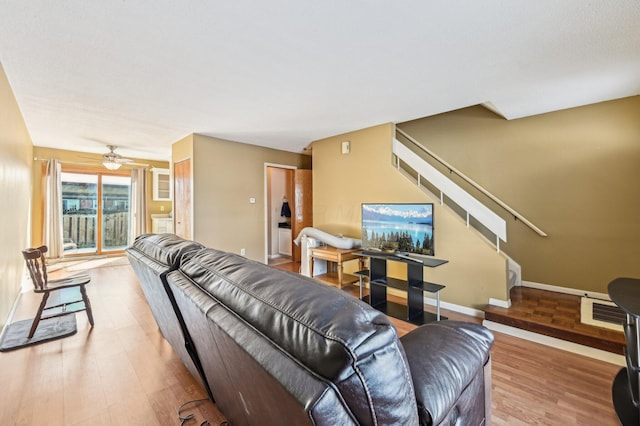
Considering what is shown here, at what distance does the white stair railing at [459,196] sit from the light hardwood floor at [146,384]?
42.8 inches

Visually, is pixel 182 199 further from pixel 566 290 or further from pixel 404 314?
pixel 566 290

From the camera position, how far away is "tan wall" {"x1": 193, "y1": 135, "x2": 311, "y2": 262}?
4.43 metres

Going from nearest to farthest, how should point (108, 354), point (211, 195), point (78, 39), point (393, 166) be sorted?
point (78, 39) → point (108, 354) → point (393, 166) → point (211, 195)

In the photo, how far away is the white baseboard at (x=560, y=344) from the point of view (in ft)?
7.09

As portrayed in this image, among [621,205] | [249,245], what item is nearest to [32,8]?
[249,245]

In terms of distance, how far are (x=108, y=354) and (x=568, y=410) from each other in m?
3.27

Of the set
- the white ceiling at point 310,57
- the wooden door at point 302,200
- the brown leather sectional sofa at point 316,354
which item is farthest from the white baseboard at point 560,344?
the wooden door at point 302,200

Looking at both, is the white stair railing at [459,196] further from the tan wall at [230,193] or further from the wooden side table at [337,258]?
the tan wall at [230,193]

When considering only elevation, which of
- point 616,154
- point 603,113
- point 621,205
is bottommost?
point 621,205

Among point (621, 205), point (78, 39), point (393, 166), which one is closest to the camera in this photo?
point (78, 39)

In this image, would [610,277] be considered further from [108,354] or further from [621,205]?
[108,354]

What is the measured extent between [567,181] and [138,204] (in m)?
7.94

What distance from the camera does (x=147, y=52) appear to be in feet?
6.79

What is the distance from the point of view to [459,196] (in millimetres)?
3213
